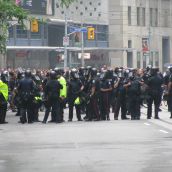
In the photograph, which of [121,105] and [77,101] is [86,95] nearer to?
[77,101]

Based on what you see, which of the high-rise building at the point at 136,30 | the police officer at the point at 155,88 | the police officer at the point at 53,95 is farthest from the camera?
the high-rise building at the point at 136,30

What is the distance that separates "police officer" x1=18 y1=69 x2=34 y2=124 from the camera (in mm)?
27484

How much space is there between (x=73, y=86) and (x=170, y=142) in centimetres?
936

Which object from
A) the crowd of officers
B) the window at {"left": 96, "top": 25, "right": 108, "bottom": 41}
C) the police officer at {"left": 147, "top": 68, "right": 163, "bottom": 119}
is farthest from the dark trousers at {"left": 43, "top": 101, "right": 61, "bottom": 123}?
the window at {"left": 96, "top": 25, "right": 108, "bottom": 41}

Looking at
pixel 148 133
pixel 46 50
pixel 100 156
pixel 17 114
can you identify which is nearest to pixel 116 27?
pixel 46 50

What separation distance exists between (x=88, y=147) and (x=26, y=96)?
31.6 ft

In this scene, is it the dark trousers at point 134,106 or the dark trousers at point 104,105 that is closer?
the dark trousers at point 104,105

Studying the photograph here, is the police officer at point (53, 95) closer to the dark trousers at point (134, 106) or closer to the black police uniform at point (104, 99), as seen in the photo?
the black police uniform at point (104, 99)

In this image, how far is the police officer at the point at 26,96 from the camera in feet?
90.2

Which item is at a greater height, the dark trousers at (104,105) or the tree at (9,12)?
the tree at (9,12)

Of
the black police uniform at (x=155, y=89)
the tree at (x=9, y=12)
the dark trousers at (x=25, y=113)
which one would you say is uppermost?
the tree at (x=9, y=12)

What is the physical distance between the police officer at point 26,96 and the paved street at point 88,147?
739mm

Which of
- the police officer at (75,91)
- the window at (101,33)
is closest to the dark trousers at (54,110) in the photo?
the police officer at (75,91)

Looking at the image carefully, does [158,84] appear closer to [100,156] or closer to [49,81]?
[49,81]
